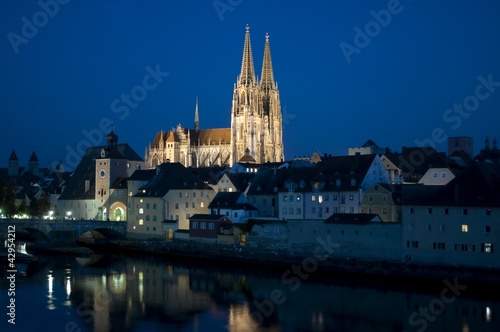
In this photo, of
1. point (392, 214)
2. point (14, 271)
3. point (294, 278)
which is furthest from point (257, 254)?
point (14, 271)

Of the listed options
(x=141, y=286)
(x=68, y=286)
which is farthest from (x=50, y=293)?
(x=141, y=286)

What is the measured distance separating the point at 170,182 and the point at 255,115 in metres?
65.7

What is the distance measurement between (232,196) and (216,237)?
559 centimetres

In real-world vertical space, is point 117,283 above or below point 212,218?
below

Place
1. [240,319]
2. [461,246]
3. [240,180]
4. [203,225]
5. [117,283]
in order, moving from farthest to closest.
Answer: [240,180]
[203,225]
[117,283]
[461,246]
[240,319]

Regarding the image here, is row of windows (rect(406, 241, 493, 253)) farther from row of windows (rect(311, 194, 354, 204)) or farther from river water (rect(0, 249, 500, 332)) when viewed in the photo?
row of windows (rect(311, 194, 354, 204))

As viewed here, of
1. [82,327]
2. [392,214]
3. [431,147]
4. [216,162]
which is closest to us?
[82,327]

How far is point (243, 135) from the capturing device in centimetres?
13050

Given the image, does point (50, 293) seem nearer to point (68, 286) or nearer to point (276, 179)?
point (68, 286)

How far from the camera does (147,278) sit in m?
46.0

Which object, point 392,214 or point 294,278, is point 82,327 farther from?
point 392,214

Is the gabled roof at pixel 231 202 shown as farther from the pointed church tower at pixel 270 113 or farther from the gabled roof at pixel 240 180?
the pointed church tower at pixel 270 113

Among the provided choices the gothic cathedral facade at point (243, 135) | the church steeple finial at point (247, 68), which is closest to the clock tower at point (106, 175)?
the gothic cathedral facade at point (243, 135)

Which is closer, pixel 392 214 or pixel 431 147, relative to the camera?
pixel 392 214
